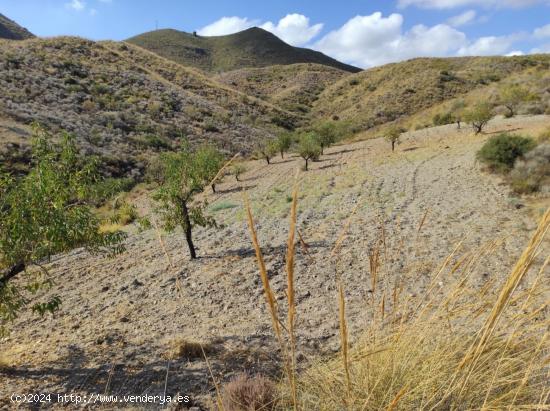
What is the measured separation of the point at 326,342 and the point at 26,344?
5156 millimetres

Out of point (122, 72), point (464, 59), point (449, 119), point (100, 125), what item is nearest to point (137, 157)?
point (100, 125)

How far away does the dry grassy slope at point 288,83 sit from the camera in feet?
239

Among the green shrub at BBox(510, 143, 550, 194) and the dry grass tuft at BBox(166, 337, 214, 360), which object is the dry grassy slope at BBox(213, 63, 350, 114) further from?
the dry grass tuft at BBox(166, 337, 214, 360)

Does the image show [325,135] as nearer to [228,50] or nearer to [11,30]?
[228,50]

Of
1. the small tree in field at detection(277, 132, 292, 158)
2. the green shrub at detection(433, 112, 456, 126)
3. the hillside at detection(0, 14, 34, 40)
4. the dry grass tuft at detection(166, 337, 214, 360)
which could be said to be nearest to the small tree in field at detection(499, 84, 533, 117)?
the green shrub at detection(433, 112, 456, 126)

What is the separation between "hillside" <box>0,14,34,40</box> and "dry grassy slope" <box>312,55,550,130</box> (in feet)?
249

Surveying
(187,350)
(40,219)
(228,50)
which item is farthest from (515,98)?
(228,50)

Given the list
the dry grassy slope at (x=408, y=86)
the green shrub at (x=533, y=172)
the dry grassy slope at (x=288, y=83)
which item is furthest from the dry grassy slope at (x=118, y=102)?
the green shrub at (x=533, y=172)

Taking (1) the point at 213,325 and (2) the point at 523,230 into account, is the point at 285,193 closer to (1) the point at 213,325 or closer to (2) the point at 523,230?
(2) the point at 523,230

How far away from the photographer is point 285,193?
776 inches

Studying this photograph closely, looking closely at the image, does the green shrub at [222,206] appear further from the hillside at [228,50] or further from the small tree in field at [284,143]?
the hillside at [228,50]

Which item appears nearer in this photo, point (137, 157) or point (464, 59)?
point (137, 157)

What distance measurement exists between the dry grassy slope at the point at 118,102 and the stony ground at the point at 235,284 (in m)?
14.3

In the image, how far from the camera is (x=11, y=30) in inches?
3927
